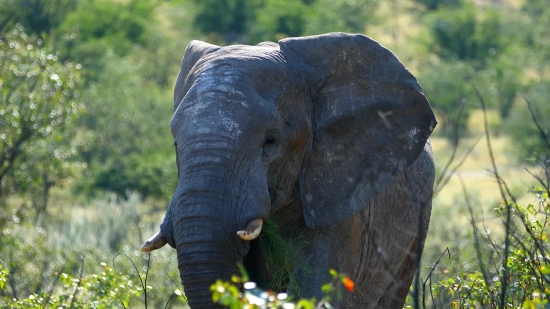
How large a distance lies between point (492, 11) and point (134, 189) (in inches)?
1330

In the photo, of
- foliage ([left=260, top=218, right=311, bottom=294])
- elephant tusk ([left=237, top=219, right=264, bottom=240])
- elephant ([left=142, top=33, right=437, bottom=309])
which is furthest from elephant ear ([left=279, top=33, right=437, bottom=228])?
elephant tusk ([left=237, top=219, right=264, bottom=240])

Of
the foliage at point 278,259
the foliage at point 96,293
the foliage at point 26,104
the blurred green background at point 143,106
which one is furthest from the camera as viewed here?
the blurred green background at point 143,106

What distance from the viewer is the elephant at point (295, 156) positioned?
4445 millimetres

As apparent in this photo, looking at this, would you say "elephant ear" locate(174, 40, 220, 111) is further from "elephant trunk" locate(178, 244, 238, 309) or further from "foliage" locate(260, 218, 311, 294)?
"elephant trunk" locate(178, 244, 238, 309)

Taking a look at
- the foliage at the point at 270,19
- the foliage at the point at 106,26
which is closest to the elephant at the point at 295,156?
the foliage at the point at 106,26

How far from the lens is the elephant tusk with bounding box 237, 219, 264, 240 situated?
171 inches

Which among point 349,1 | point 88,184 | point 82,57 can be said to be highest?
point 349,1

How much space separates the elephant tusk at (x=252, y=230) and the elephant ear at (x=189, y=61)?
3.22 feet

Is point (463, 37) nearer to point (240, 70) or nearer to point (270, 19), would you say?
point (270, 19)

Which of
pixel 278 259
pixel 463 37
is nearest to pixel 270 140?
pixel 278 259

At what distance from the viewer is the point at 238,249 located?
176 inches

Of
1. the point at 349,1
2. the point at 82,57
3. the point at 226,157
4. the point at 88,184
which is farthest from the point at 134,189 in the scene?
the point at 349,1

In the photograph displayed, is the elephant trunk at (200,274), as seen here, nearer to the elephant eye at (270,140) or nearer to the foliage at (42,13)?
the elephant eye at (270,140)

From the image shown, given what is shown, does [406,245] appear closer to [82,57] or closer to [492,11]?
[82,57]
